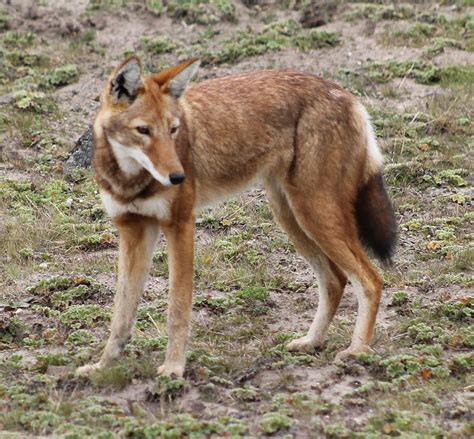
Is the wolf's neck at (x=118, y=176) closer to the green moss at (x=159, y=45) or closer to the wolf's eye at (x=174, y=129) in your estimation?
the wolf's eye at (x=174, y=129)

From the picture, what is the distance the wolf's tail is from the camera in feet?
25.4

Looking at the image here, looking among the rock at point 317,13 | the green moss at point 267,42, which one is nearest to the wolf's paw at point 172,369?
the green moss at point 267,42

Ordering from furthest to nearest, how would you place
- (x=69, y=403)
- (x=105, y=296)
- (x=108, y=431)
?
1. (x=105, y=296)
2. (x=69, y=403)
3. (x=108, y=431)

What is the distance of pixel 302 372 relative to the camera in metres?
7.11

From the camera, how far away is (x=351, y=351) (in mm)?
7395

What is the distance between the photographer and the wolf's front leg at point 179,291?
6.89 meters

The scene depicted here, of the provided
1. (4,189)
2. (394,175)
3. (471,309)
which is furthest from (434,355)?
(4,189)

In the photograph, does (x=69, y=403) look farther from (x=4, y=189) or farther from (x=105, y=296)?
(x=4, y=189)

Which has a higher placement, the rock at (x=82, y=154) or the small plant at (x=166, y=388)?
the small plant at (x=166, y=388)

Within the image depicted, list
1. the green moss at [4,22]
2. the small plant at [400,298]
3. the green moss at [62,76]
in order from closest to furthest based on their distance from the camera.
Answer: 1. the small plant at [400,298]
2. the green moss at [62,76]
3. the green moss at [4,22]

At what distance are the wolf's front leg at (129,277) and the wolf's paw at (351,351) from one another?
1.55 metres

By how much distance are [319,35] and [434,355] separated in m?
8.44

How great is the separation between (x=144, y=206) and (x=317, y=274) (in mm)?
1788

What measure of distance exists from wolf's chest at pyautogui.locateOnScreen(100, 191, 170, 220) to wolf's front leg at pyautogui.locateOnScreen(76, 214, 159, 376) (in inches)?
8.5
